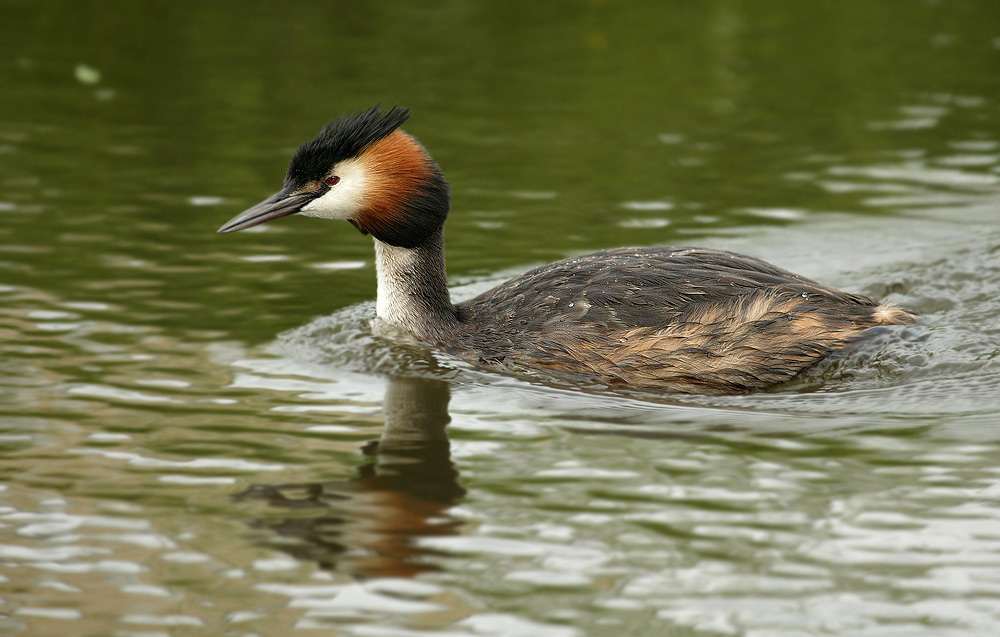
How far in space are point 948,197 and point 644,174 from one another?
8.12ft

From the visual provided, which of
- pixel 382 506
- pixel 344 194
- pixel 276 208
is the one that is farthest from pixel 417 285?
pixel 382 506

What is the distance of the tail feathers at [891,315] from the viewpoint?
720 cm

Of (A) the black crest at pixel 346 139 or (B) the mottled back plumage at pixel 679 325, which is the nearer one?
(B) the mottled back plumage at pixel 679 325

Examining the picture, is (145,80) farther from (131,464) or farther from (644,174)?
(131,464)

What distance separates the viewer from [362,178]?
7344 millimetres

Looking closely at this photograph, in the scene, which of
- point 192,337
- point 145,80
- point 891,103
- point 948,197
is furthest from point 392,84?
point 192,337

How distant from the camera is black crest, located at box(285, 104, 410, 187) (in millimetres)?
7293

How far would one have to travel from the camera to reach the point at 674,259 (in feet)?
23.6

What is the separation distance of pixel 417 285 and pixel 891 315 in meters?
2.62

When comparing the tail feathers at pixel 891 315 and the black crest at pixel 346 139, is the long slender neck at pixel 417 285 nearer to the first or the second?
the black crest at pixel 346 139

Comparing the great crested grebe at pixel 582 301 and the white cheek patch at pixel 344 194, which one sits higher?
the white cheek patch at pixel 344 194

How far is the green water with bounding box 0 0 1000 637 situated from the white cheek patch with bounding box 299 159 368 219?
78cm

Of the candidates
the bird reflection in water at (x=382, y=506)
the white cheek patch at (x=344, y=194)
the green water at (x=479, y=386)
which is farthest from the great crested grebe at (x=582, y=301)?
the bird reflection in water at (x=382, y=506)

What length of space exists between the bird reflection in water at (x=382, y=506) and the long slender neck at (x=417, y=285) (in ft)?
3.93
